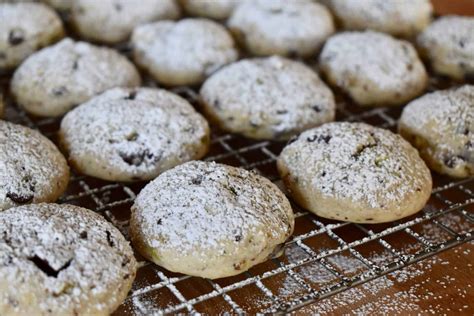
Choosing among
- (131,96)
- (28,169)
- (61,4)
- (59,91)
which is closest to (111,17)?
(61,4)

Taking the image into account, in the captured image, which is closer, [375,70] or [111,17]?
[375,70]

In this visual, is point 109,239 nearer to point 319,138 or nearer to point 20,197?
point 20,197

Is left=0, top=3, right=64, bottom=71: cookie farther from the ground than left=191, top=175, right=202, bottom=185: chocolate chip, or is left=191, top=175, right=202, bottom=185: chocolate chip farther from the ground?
left=0, top=3, right=64, bottom=71: cookie

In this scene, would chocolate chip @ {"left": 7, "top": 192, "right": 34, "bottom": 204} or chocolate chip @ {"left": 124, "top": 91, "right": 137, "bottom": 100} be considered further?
chocolate chip @ {"left": 124, "top": 91, "right": 137, "bottom": 100}

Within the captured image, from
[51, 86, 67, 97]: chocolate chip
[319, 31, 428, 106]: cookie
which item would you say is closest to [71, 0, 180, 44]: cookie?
[51, 86, 67, 97]: chocolate chip

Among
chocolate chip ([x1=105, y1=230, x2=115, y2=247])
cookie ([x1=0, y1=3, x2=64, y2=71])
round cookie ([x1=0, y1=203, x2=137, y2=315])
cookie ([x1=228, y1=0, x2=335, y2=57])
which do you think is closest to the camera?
round cookie ([x1=0, y1=203, x2=137, y2=315])

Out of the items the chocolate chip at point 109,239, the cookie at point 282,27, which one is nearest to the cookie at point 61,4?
the cookie at point 282,27

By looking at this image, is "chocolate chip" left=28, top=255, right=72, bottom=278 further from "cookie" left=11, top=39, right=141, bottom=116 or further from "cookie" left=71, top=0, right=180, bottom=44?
"cookie" left=71, top=0, right=180, bottom=44
